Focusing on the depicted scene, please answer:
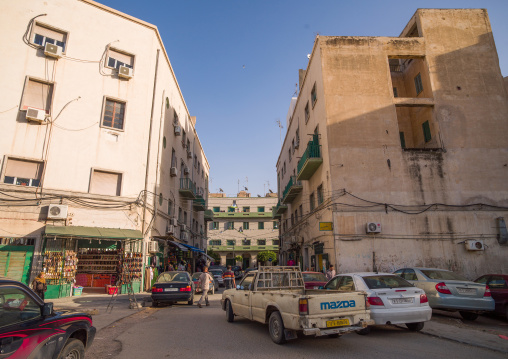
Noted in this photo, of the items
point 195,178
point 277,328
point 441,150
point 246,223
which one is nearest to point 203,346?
point 277,328

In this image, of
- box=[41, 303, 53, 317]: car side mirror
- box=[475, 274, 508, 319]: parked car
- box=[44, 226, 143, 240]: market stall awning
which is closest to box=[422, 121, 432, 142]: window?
box=[475, 274, 508, 319]: parked car

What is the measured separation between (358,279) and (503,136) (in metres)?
15.7

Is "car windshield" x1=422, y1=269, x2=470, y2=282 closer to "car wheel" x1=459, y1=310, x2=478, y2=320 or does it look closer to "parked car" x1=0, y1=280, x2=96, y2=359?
"car wheel" x1=459, y1=310, x2=478, y2=320

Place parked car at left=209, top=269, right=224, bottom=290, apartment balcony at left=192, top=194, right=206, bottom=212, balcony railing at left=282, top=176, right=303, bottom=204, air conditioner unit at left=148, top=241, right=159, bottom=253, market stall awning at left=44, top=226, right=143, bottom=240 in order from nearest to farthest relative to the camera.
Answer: market stall awning at left=44, top=226, right=143, bottom=240
air conditioner unit at left=148, top=241, right=159, bottom=253
balcony railing at left=282, top=176, right=303, bottom=204
parked car at left=209, top=269, right=224, bottom=290
apartment balcony at left=192, top=194, right=206, bottom=212

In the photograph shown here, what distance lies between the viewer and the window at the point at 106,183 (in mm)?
16984

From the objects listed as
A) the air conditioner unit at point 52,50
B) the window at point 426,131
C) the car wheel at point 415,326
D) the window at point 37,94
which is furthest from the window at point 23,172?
the window at point 426,131

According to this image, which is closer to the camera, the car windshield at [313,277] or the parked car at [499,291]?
the parked car at [499,291]

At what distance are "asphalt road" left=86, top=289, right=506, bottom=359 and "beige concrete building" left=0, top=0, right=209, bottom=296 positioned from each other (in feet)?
30.7

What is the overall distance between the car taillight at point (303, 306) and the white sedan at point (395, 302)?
224cm

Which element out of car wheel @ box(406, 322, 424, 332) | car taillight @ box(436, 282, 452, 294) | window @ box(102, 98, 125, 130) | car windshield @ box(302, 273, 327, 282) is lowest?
car wheel @ box(406, 322, 424, 332)

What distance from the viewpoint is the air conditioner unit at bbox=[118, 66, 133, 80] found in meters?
18.6

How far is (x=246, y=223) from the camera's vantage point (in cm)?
5884

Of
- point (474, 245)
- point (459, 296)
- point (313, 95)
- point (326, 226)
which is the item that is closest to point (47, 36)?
point (313, 95)

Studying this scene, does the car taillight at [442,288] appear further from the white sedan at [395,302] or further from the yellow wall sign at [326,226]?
the yellow wall sign at [326,226]
